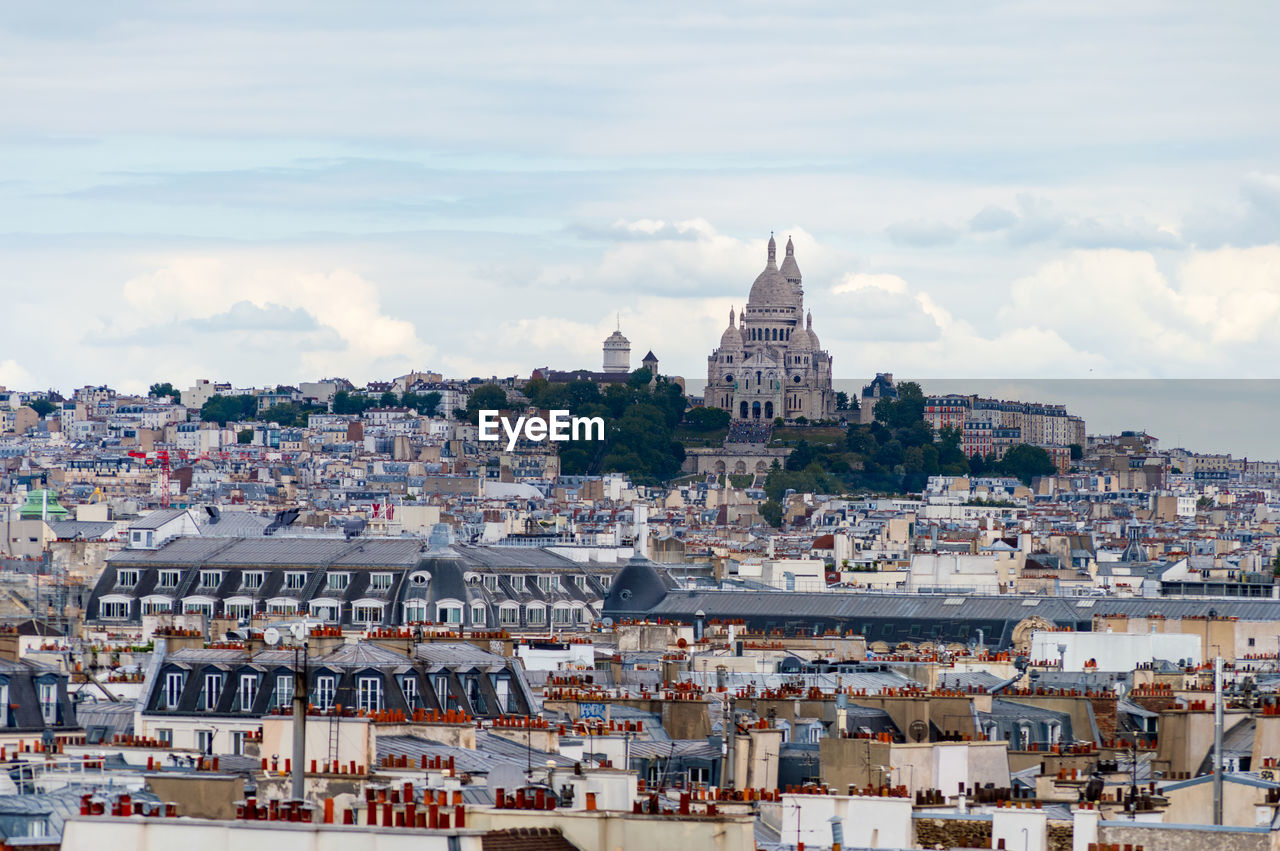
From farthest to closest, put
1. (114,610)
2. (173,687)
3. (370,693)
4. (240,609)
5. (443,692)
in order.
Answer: (114,610), (240,609), (173,687), (443,692), (370,693)

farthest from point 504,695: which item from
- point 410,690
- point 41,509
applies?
point 41,509

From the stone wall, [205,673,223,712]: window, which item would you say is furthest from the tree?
Answer: the stone wall

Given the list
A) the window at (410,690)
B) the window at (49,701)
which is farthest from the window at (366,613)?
the window at (49,701)

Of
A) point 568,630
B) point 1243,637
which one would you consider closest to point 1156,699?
point 1243,637

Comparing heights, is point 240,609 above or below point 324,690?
above

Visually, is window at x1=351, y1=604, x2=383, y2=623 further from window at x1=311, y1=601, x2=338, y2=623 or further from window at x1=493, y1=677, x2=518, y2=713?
window at x1=493, y1=677, x2=518, y2=713

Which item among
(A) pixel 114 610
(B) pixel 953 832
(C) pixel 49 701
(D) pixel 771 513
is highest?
(D) pixel 771 513

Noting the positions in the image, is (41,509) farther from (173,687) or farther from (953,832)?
(953,832)
